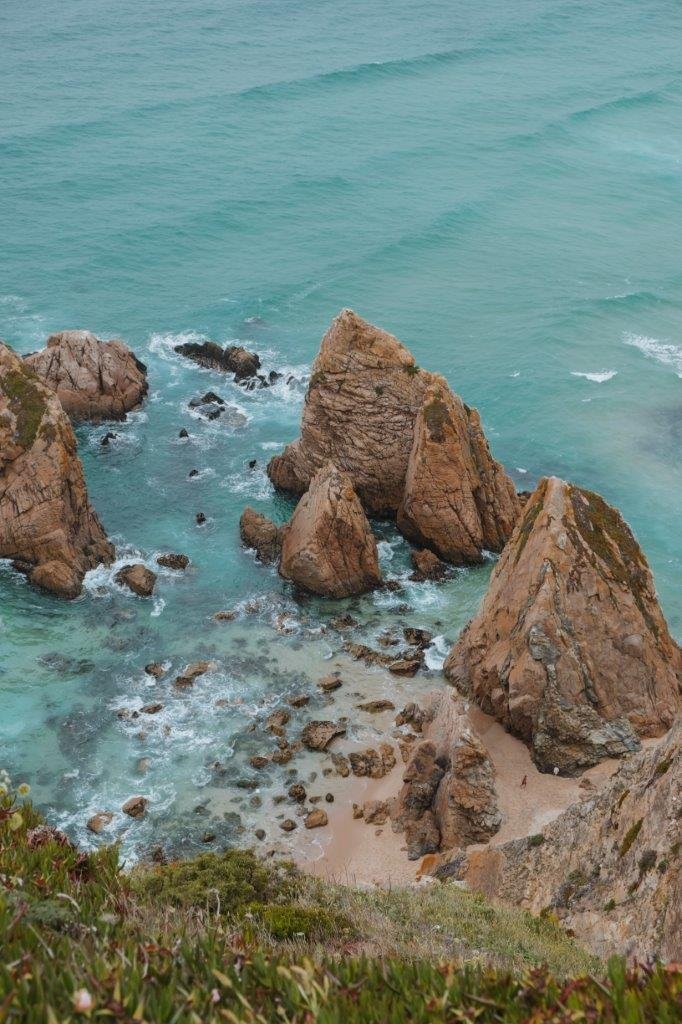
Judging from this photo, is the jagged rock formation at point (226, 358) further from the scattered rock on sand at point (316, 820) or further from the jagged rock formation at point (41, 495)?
the scattered rock on sand at point (316, 820)

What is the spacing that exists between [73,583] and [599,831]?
25853mm

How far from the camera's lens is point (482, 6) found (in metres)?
140

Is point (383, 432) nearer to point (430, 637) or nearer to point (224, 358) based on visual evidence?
point (430, 637)

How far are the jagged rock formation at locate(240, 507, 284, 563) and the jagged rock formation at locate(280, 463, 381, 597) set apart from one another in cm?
172

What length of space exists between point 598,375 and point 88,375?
30514 mm

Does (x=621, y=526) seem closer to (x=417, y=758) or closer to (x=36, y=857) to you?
(x=417, y=758)

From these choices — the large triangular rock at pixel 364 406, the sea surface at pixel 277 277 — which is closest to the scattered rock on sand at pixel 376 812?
the sea surface at pixel 277 277

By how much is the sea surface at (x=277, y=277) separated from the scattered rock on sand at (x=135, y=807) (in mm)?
392

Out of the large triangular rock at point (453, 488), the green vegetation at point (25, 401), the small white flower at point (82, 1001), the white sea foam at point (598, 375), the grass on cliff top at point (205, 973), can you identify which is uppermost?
the small white flower at point (82, 1001)

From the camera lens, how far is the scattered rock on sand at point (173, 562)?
45500 mm

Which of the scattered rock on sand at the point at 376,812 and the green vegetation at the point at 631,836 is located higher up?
the green vegetation at the point at 631,836

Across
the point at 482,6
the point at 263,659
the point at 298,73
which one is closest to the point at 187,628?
the point at 263,659

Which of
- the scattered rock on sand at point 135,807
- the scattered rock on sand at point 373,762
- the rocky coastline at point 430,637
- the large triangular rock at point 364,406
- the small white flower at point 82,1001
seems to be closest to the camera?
the small white flower at point 82,1001

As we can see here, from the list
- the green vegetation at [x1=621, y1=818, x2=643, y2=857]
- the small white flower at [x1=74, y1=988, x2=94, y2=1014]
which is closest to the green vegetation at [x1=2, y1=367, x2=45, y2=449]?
the green vegetation at [x1=621, y1=818, x2=643, y2=857]
